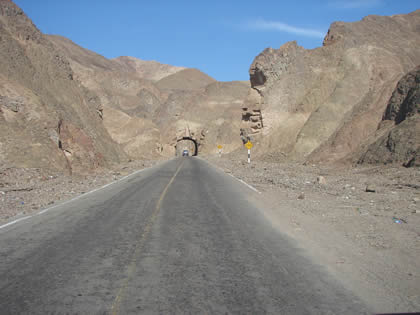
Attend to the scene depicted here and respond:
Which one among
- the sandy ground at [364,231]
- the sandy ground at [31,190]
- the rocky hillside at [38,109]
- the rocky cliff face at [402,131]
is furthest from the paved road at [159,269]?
the rocky cliff face at [402,131]

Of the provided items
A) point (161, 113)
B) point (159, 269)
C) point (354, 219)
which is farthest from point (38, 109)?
point (161, 113)

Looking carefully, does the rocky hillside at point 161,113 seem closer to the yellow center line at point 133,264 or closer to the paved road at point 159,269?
the yellow center line at point 133,264

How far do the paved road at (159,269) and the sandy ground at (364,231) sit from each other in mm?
389

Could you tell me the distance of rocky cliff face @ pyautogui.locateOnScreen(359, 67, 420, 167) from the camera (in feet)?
60.4

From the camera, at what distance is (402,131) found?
65.1 feet

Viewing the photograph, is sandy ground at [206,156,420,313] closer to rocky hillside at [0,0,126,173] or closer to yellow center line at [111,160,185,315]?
yellow center line at [111,160,185,315]

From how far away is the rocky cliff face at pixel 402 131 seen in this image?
18.4 m

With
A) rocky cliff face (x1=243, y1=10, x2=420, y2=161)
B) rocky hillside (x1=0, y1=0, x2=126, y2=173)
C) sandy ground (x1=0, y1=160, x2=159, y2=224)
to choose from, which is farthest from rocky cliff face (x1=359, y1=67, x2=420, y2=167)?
rocky hillside (x1=0, y1=0, x2=126, y2=173)

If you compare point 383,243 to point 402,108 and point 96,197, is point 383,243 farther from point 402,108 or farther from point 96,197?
point 402,108

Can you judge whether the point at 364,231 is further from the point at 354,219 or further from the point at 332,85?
the point at 332,85

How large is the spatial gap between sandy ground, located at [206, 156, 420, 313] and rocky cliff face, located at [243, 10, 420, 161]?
14.6m

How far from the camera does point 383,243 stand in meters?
6.43

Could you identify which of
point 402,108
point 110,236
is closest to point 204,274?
point 110,236

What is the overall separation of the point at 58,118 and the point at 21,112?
272 centimetres
